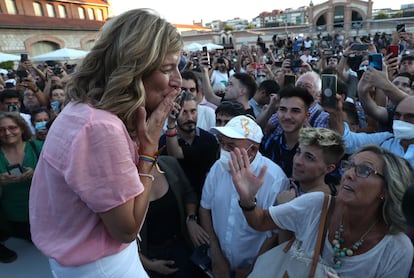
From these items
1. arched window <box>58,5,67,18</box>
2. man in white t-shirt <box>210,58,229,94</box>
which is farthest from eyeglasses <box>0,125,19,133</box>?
arched window <box>58,5,67,18</box>

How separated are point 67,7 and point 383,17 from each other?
44.6m

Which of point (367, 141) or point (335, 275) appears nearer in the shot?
point (335, 275)

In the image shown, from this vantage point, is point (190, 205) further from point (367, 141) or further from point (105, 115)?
point (367, 141)

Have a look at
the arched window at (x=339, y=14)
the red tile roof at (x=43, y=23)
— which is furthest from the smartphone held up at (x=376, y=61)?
the arched window at (x=339, y=14)

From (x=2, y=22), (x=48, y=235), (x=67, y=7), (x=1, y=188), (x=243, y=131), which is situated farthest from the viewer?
(x=67, y=7)

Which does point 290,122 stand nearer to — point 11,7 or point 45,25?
point 45,25

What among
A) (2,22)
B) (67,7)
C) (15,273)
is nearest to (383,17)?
(67,7)

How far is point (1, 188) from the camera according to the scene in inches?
113

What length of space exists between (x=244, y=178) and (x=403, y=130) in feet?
5.17

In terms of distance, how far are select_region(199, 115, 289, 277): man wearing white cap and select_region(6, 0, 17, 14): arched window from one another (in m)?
36.7

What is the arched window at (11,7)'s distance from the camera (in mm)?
29117

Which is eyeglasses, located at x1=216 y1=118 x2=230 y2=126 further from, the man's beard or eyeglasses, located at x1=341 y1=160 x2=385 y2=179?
eyeglasses, located at x1=341 y1=160 x2=385 y2=179

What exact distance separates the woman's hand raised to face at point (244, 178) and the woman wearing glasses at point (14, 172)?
2.29 meters

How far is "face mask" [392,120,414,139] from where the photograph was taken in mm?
2295
